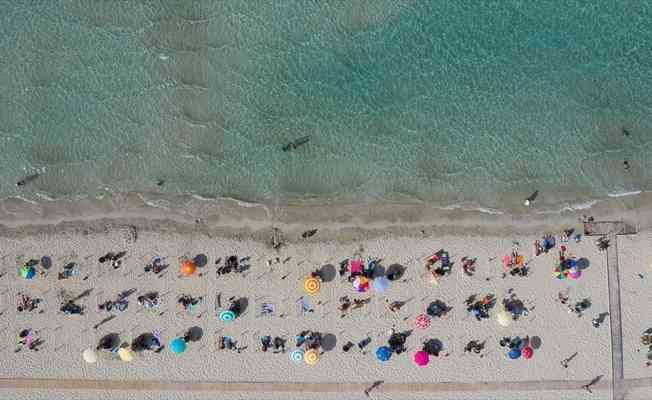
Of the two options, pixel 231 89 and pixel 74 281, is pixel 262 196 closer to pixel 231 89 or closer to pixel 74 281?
pixel 231 89

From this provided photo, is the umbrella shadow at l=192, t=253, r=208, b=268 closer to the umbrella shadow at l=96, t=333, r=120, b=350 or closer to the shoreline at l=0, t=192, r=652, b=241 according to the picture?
the shoreline at l=0, t=192, r=652, b=241

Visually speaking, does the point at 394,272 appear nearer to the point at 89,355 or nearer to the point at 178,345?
the point at 178,345

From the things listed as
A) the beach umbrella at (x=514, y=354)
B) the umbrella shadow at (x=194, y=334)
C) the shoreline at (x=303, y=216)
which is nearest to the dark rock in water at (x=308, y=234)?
the shoreline at (x=303, y=216)

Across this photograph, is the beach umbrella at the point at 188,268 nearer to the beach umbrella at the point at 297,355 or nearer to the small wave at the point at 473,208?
the beach umbrella at the point at 297,355

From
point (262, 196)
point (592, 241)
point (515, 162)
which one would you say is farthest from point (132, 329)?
point (592, 241)

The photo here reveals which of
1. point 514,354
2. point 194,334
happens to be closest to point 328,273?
point 194,334

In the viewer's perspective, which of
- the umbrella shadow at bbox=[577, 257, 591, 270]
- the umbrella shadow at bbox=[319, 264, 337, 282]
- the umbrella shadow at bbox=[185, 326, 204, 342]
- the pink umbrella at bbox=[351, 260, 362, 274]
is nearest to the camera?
the umbrella shadow at bbox=[577, 257, 591, 270]

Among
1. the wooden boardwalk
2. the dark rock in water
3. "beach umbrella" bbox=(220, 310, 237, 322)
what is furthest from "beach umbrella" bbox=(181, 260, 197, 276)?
the wooden boardwalk
